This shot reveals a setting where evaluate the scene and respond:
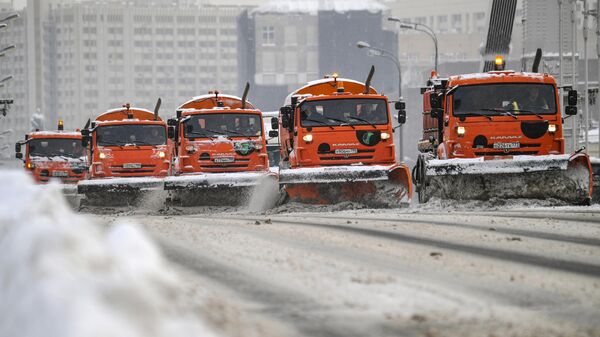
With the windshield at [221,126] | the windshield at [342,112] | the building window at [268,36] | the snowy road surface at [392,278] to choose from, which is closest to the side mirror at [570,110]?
the windshield at [342,112]

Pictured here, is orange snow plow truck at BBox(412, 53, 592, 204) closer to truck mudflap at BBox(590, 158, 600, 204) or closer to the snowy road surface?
the snowy road surface

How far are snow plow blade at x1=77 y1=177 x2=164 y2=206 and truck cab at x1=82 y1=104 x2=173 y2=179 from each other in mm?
2499

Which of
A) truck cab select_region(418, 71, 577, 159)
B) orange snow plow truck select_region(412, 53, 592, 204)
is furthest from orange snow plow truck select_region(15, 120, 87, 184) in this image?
truck cab select_region(418, 71, 577, 159)

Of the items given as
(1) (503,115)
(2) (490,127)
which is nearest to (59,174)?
(2) (490,127)

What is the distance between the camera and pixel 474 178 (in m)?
20.1

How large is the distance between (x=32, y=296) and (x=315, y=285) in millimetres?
3242

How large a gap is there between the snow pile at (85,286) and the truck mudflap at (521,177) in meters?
15.3

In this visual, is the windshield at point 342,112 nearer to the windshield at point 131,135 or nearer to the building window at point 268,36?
the windshield at point 131,135

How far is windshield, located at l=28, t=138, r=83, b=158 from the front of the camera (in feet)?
119

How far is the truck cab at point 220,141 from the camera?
25312mm

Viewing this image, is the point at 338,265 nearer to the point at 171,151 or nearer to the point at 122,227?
the point at 122,227

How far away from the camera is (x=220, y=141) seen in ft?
83.3

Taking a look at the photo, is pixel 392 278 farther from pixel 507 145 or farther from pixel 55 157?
pixel 55 157

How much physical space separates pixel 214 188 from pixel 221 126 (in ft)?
9.44
